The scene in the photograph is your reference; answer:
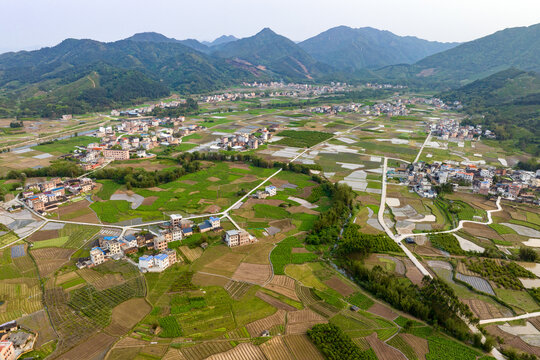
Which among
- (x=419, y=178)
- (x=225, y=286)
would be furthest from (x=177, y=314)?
(x=419, y=178)

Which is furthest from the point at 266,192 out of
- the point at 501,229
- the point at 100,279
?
the point at 501,229

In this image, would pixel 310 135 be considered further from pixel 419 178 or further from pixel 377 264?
pixel 377 264

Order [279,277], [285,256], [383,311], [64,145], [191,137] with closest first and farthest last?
[383,311] → [279,277] → [285,256] → [64,145] → [191,137]

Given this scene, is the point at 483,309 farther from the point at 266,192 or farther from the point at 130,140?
the point at 130,140

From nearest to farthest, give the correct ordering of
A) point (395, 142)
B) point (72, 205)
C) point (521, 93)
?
point (72, 205), point (395, 142), point (521, 93)

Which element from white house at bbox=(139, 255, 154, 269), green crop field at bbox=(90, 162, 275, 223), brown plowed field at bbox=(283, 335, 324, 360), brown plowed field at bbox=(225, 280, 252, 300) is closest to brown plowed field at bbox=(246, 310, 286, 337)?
brown plowed field at bbox=(283, 335, 324, 360)

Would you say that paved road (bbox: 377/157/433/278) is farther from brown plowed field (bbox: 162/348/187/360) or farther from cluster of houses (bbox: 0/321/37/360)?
cluster of houses (bbox: 0/321/37/360)
